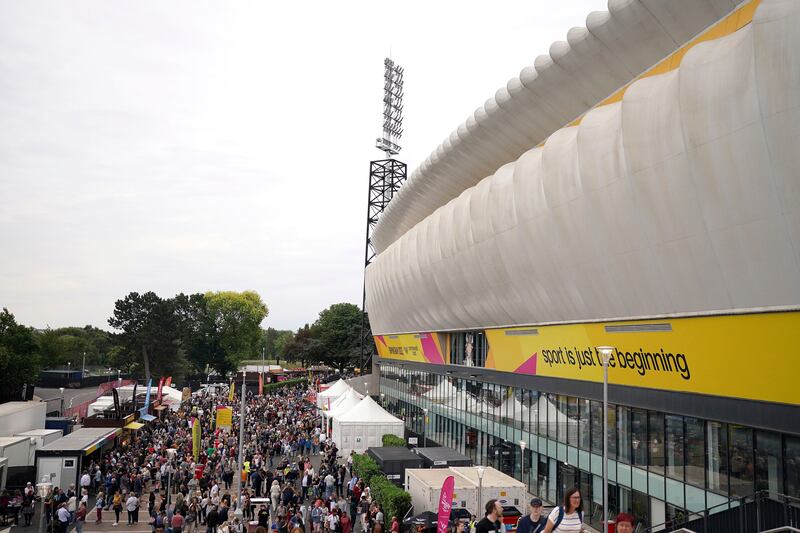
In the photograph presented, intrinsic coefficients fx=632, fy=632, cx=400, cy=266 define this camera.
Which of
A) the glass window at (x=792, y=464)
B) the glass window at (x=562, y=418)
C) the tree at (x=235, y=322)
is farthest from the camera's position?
the tree at (x=235, y=322)

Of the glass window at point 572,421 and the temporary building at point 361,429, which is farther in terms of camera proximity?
the temporary building at point 361,429

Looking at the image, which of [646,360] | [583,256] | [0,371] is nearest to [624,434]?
[646,360]

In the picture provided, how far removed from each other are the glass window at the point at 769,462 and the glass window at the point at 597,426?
271 inches

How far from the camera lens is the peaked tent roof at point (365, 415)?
3359cm

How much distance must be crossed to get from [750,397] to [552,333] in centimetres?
1021

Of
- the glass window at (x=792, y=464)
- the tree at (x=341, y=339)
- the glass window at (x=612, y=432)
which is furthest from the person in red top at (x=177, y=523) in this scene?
the tree at (x=341, y=339)

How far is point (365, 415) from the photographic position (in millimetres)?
33906

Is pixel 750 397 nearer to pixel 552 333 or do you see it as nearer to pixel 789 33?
pixel 789 33

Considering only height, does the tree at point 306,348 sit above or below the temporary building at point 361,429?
above

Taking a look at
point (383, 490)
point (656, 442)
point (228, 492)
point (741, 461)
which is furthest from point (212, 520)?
point (741, 461)

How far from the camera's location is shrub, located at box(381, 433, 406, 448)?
1243 inches

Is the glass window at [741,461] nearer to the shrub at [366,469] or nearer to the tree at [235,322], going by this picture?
the shrub at [366,469]

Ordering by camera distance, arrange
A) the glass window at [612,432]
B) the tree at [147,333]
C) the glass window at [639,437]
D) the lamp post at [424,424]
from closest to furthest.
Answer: the glass window at [639,437]
the glass window at [612,432]
the lamp post at [424,424]
the tree at [147,333]

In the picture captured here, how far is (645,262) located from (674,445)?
204 inches
